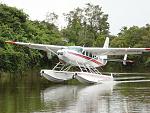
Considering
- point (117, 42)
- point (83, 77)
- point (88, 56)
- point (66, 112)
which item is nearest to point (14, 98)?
point (66, 112)

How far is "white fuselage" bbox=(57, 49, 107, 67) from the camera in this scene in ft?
82.9

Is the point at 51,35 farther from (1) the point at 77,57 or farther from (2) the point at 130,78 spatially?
(1) the point at 77,57

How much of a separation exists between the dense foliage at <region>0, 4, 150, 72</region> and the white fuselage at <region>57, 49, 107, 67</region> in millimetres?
4753

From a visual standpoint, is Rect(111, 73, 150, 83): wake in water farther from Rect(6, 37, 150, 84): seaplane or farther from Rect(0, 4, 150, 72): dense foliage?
Rect(0, 4, 150, 72): dense foliage

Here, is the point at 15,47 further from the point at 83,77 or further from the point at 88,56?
the point at 83,77

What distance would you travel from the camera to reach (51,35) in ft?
168

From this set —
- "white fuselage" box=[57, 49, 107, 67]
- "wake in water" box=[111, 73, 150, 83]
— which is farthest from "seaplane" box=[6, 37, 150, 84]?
"wake in water" box=[111, 73, 150, 83]

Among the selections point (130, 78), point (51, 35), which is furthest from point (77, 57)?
point (51, 35)

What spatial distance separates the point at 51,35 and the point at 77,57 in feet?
→ 83.6

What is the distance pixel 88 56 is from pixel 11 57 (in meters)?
5.23

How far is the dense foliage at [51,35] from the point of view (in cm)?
3027

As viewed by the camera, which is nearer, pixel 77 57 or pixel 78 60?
pixel 77 57

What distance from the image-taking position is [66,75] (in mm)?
25938

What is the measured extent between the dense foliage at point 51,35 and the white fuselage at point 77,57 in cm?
475
